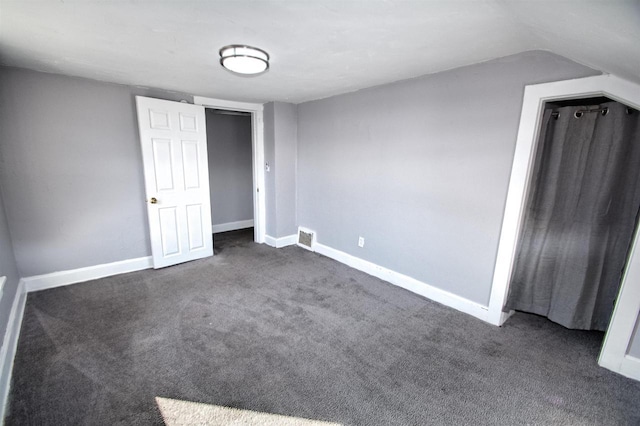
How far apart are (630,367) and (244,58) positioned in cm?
336

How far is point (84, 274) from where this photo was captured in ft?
10.2

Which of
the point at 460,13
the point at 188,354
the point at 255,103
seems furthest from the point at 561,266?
the point at 255,103

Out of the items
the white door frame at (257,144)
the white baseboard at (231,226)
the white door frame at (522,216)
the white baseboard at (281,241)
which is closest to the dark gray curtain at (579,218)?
the white door frame at (522,216)

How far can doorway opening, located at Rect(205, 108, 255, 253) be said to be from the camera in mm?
4934

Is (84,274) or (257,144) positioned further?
(257,144)

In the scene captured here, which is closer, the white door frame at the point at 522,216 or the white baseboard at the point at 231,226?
the white door frame at the point at 522,216

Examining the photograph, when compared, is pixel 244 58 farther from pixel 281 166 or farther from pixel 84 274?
pixel 84 274

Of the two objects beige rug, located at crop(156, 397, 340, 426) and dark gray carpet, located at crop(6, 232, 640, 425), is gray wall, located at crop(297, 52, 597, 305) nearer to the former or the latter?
dark gray carpet, located at crop(6, 232, 640, 425)

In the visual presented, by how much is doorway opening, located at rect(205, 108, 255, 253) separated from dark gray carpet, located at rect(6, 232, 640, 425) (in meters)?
2.35

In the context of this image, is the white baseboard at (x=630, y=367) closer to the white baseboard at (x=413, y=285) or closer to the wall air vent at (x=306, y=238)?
the white baseboard at (x=413, y=285)

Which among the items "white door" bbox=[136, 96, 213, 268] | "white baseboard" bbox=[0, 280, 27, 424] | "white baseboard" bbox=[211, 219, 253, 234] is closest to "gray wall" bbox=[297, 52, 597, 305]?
"white door" bbox=[136, 96, 213, 268]

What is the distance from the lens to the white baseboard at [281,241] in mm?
4321

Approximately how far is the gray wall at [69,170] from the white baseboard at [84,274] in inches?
2.3

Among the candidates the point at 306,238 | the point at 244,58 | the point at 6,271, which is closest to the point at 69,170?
the point at 6,271
